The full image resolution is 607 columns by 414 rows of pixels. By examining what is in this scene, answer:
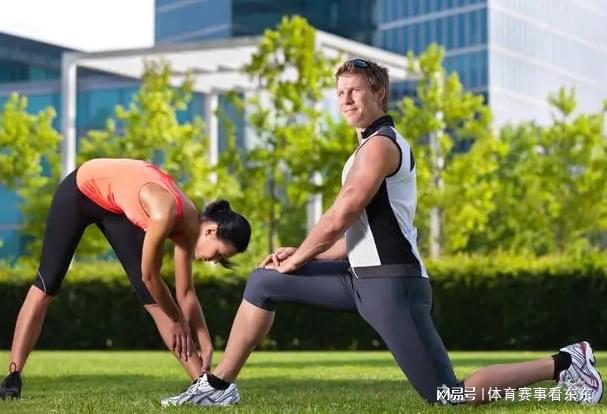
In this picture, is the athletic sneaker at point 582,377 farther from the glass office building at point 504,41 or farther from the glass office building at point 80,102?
→ the glass office building at point 504,41

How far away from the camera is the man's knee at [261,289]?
6926 millimetres

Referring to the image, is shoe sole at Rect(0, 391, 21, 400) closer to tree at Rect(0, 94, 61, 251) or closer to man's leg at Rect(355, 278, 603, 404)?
man's leg at Rect(355, 278, 603, 404)

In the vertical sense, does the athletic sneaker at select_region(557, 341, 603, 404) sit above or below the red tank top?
below

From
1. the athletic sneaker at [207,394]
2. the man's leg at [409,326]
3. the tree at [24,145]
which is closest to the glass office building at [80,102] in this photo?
the tree at [24,145]

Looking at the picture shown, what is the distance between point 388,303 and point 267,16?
77025mm

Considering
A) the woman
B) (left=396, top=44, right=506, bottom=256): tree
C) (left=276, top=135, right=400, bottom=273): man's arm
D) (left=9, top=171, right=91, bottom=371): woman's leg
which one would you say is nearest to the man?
(left=276, top=135, right=400, bottom=273): man's arm

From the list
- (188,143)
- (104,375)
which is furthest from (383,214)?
(188,143)

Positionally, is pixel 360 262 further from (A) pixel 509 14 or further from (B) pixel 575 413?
(A) pixel 509 14

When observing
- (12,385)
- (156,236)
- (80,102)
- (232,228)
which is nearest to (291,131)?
(12,385)

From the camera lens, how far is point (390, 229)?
668 centimetres

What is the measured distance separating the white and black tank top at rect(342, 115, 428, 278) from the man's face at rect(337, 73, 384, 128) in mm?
100

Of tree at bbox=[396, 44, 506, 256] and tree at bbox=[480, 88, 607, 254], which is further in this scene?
tree at bbox=[480, 88, 607, 254]

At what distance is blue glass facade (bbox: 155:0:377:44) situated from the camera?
81.4 m

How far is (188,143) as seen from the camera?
33594mm
